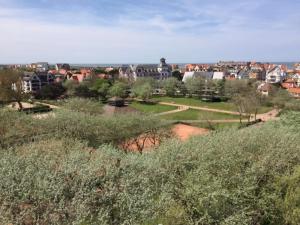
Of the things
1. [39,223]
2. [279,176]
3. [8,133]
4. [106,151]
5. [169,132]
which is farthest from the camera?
[169,132]

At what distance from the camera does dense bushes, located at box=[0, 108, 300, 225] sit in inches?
439

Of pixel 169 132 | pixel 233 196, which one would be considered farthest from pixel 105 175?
pixel 169 132

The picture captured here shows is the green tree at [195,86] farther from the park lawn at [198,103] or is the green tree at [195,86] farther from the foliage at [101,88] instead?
the foliage at [101,88]

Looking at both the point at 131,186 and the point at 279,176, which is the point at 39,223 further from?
the point at 279,176

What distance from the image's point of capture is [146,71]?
378ft

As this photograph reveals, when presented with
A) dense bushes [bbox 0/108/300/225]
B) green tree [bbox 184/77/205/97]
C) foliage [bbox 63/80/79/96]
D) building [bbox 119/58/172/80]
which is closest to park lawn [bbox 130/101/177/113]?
foliage [bbox 63/80/79/96]

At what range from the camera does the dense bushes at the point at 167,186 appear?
11141 mm

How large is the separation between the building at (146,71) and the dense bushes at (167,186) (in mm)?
92959

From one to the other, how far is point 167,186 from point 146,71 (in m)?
103

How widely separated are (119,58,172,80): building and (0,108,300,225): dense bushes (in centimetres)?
9296

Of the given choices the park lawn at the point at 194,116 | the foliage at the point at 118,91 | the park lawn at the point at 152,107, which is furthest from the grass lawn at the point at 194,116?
the foliage at the point at 118,91

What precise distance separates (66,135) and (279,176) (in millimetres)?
18453

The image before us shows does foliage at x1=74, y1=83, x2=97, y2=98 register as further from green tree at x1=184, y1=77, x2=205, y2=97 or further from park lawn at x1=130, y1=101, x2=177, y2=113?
green tree at x1=184, y1=77, x2=205, y2=97

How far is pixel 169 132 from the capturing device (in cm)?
3341
